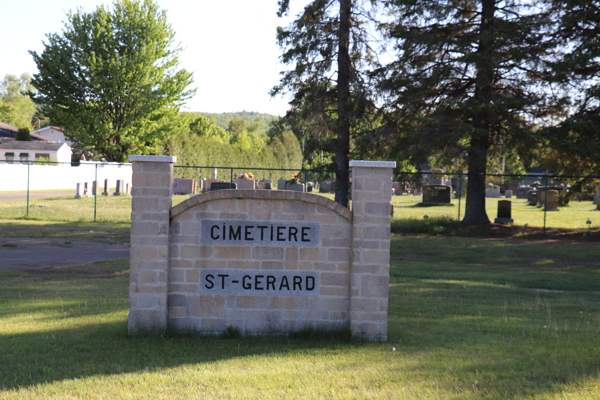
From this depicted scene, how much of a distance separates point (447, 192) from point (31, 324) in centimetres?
3497

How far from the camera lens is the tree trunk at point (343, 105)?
24078mm

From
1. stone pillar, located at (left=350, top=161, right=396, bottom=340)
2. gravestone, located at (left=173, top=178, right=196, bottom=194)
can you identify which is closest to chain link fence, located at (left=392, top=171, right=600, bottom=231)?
gravestone, located at (left=173, top=178, right=196, bottom=194)

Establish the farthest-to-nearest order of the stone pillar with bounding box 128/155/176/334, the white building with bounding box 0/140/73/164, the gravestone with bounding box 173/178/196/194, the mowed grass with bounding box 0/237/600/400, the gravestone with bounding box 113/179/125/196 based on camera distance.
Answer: the white building with bounding box 0/140/73/164, the gravestone with bounding box 113/179/125/196, the gravestone with bounding box 173/178/196/194, the stone pillar with bounding box 128/155/176/334, the mowed grass with bounding box 0/237/600/400

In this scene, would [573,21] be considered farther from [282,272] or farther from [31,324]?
[31,324]

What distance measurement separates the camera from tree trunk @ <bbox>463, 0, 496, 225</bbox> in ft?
73.3

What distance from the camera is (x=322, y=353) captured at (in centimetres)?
643

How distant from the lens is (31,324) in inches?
303

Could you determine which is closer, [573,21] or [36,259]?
[36,259]

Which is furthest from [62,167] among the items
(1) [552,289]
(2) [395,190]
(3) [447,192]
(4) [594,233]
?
(1) [552,289]

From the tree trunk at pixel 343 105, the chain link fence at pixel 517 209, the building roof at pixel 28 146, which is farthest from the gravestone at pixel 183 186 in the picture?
the building roof at pixel 28 146

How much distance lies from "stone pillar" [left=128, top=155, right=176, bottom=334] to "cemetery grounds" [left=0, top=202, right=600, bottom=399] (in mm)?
312

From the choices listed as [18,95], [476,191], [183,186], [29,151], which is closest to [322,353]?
[476,191]

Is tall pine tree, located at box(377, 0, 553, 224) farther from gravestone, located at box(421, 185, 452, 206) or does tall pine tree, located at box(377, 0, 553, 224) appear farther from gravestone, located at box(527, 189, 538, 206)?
gravestone, located at box(527, 189, 538, 206)

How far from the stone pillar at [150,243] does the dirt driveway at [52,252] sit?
25.6ft
